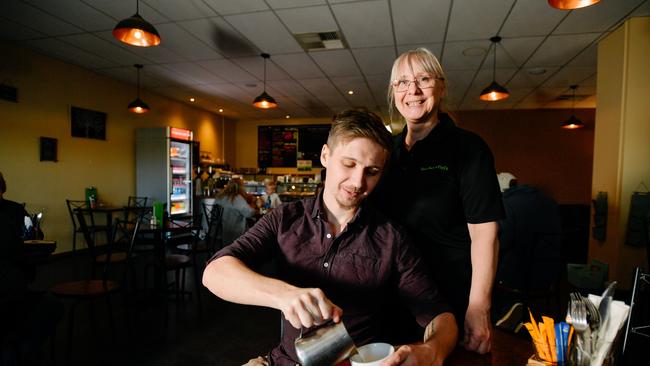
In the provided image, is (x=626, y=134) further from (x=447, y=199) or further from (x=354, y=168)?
(x=354, y=168)

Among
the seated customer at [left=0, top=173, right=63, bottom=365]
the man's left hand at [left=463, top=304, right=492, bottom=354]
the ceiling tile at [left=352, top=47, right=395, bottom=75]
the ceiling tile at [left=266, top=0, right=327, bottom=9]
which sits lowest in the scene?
the seated customer at [left=0, top=173, right=63, bottom=365]

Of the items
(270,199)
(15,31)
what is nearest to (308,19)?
(270,199)

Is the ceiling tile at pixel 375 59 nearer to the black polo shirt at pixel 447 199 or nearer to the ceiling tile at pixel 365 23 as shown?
the ceiling tile at pixel 365 23

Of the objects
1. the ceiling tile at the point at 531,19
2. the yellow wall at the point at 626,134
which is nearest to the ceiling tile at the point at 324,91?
the ceiling tile at the point at 531,19

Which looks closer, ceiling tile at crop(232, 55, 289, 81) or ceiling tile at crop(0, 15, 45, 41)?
ceiling tile at crop(0, 15, 45, 41)

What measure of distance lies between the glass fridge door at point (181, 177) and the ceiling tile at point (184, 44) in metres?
2.70

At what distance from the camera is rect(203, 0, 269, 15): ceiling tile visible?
3.90 meters

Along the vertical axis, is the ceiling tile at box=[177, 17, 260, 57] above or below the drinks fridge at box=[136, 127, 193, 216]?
above

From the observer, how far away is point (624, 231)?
442 centimetres

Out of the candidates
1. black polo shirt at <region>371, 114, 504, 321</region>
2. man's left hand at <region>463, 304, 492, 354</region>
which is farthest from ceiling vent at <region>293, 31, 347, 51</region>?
man's left hand at <region>463, 304, 492, 354</region>

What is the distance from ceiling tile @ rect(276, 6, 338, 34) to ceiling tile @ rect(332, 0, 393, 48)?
118mm

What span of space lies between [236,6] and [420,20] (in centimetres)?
214

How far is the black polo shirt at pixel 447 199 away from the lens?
133 cm

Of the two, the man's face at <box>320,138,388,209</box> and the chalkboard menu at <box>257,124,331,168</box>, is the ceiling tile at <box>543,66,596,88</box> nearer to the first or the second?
the chalkboard menu at <box>257,124,331,168</box>
